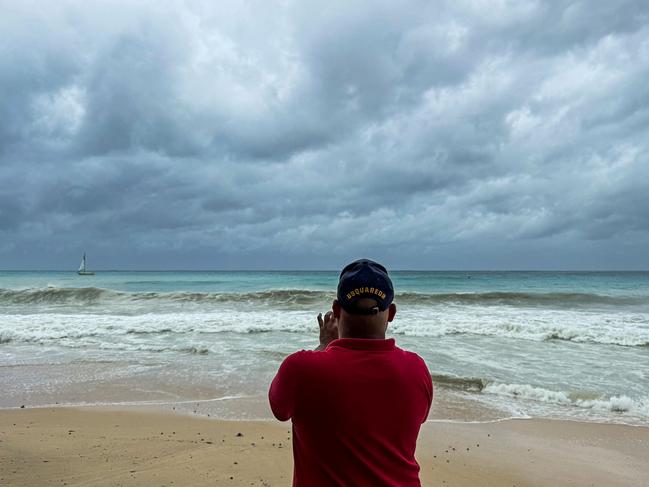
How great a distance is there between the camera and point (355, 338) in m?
1.59

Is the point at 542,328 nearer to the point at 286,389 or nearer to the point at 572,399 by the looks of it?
the point at 572,399

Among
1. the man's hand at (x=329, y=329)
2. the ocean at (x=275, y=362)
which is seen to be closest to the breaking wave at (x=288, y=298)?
the ocean at (x=275, y=362)

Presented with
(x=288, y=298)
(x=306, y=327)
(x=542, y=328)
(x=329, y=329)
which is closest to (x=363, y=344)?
(x=329, y=329)

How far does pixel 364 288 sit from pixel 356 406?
1.29 feet

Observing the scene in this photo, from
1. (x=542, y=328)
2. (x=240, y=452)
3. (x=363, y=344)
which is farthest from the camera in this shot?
(x=542, y=328)

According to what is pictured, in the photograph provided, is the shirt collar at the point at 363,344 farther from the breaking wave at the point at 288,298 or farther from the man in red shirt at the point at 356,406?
the breaking wave at the point at 288,298

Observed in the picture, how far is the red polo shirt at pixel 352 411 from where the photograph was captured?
146cm

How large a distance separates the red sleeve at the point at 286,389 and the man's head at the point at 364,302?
23 centimetres

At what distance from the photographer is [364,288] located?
159 centimetres

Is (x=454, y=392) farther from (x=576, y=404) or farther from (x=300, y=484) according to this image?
(x=300, y=484)

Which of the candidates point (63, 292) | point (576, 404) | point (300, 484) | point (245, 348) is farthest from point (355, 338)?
point (63, 292)

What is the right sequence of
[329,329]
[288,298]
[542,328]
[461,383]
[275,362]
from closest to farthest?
[329,329], [461,383], [275,362], [542,328], [288,298]

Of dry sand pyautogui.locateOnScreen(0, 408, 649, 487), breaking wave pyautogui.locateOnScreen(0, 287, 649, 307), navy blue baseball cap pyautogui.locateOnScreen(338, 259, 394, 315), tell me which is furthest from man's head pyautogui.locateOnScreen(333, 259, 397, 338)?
breaking wave pyautogui.locateOnScreen(0, 287, 649, 307)

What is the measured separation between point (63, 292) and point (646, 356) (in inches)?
1214
